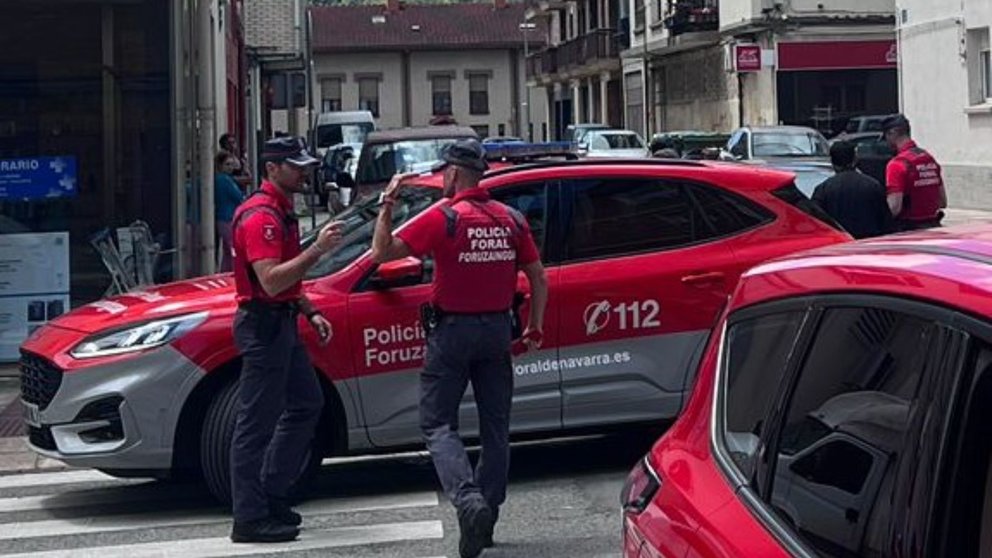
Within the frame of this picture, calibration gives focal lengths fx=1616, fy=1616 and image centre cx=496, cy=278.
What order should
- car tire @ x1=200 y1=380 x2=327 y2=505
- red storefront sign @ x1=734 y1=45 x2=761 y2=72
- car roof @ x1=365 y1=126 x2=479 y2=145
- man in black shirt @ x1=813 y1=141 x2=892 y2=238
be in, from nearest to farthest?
1. car tire @ x1=200 y1=380 x2=327 y2=505
2. man in black shirt @ x1=813 y1=141 x2=892 y2=238
3. car roof @ x1=365 y1=126 x2=479 y2=145
4. red storefront sign @ x1=734 y1=45 x2=761 y2=72

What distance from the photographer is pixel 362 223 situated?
8.63 meters

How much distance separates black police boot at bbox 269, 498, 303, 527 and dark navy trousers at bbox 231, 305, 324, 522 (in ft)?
0.16

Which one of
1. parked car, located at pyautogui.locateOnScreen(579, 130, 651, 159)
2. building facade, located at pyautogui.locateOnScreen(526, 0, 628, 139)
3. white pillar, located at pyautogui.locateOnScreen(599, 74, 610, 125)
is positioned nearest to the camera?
parked car, located at pyautogui.locateOnScreen(579, 130, 651, 159)

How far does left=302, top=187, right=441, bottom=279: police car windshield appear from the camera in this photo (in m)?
8.30

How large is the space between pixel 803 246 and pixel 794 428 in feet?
19.0

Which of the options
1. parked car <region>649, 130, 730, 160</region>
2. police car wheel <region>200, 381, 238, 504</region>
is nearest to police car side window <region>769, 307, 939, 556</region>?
police car wheel <region>200, 381, 238, 504</region>

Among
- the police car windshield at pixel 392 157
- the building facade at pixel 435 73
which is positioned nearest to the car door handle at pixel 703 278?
the police car windshield at pixel 392 157

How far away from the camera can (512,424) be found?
8359 millimetres

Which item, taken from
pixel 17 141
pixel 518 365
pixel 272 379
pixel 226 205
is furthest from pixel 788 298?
pixel 226 205

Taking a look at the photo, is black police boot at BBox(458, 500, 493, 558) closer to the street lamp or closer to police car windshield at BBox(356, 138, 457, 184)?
police car windshield at BBox(356, 138, 457, 184)

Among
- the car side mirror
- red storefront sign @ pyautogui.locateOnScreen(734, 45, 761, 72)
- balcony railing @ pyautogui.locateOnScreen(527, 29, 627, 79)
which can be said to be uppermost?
balcony railing @ pyautogui.locateOnScreen(527, 29, 627, 79)

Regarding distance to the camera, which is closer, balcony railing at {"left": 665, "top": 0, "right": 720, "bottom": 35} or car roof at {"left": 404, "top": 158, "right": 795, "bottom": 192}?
car roof at {"left": 404, "top": 158, "right": 795, "bottom": 192}

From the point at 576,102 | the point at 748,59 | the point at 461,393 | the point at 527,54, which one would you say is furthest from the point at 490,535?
the point at 527,54

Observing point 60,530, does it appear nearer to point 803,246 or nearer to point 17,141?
point 803,246
